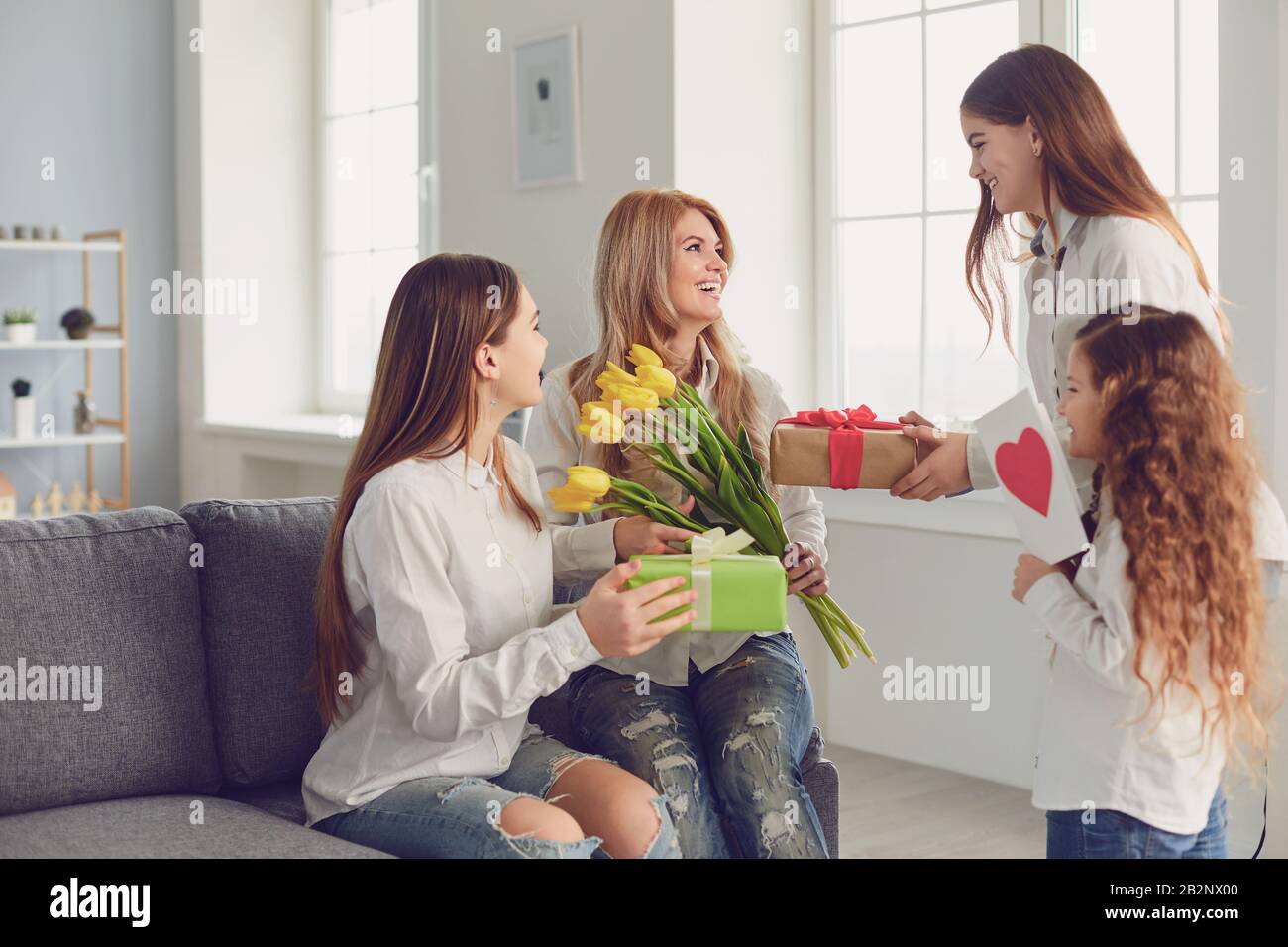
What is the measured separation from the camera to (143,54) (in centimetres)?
545

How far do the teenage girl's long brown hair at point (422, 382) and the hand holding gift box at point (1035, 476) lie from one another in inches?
24.6

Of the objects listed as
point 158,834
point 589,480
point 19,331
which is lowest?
point 158,834

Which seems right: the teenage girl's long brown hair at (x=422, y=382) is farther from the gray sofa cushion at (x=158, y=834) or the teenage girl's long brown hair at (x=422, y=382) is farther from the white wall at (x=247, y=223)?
the white wall at (x=247, y=223)

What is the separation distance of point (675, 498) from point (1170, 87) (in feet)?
5.38

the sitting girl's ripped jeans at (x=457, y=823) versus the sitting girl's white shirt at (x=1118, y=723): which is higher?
the sitting girl's white shirt at (x=1118, y=723)

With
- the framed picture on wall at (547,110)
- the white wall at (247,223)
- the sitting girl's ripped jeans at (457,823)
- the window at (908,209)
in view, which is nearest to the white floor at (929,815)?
the window at (908,209)

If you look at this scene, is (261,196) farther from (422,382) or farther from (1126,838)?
(1126,838)

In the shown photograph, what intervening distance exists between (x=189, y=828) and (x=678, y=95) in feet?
7.95

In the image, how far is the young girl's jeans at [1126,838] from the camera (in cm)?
153

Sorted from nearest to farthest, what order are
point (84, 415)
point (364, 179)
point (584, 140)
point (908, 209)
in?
point (908, 209)
point (584, 140)
point (84, 415)
point (364, 179)

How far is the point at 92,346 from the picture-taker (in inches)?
201

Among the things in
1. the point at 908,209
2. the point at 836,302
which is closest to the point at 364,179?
the point at 836,302

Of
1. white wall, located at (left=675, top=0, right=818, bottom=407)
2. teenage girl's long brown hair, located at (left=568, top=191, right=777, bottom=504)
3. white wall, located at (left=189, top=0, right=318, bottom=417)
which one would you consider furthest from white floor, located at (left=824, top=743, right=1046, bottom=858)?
white wall, located at (left=189, top=0, right=318, bottom=417)
